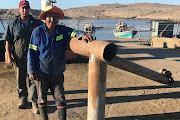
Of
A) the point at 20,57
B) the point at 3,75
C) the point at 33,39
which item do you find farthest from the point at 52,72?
the point at 3,75

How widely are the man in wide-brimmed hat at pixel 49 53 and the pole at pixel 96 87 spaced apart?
0.52 meters

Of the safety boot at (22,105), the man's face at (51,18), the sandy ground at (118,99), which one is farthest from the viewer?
the safety boot at (22,105)

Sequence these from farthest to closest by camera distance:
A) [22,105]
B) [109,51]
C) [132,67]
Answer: [22,105] → [132,67] → [109,51]

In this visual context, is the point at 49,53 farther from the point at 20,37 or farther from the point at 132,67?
the point at 132,67

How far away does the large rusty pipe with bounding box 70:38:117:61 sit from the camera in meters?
1.97

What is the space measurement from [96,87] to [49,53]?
832 millimetres

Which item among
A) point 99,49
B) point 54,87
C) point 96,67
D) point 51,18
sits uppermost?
point 51,18

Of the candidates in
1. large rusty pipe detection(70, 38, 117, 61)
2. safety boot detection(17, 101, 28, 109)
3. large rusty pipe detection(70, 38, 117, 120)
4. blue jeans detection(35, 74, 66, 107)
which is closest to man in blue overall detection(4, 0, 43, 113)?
safety boot detection(17, 101, 28, 109)

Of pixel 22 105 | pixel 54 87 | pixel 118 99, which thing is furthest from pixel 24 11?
pixel 118 99

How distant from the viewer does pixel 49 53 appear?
2600mm

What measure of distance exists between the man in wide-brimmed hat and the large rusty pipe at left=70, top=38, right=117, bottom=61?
29 centimetres

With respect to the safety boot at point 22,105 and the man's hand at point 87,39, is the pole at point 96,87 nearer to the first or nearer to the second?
the man's hand at point 87,39

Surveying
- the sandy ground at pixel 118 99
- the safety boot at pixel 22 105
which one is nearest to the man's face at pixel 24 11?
the safety boot at pixel 22 105

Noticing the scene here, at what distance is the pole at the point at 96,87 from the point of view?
219 cm
